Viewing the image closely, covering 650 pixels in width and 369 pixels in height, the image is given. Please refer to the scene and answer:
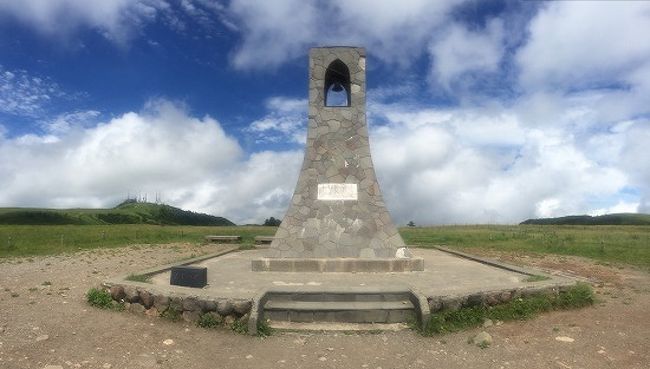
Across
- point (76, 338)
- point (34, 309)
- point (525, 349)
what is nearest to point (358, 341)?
point (525, 349)

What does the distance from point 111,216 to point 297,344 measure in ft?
387

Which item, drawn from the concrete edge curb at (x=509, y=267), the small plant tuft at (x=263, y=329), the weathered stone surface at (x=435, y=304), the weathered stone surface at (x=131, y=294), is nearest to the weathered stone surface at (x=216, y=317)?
the small plant tuft at (x=263, y=329)

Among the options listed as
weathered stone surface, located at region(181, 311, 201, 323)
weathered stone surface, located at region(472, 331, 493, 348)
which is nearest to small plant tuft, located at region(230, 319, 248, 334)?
weathered stone surface, located at region(181, 311, 201, 323)

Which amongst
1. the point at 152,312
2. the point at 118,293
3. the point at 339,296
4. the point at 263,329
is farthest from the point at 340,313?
the point at 118,293

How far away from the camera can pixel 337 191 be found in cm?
1341

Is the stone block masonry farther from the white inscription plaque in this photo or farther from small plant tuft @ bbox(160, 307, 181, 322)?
small plant tuft @ bbox(160, 307, 181, 322)

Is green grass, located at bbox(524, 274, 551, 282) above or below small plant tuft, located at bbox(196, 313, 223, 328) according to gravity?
above

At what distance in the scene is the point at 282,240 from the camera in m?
13.1

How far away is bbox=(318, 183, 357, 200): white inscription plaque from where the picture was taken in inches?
526

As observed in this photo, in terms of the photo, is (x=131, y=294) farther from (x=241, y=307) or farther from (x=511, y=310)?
(x=511, y=310)

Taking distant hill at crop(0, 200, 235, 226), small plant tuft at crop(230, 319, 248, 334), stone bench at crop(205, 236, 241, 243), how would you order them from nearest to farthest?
small plant tuft at crop(230, 319, 248, 334)
stone bench at crop(205, 236, 241, 243)
distant hill at crop(0, 200, 235, 226)

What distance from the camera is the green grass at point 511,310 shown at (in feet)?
26.7

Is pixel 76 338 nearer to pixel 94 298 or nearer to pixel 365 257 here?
pixel 94 298

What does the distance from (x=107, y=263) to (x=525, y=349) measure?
14500mm
